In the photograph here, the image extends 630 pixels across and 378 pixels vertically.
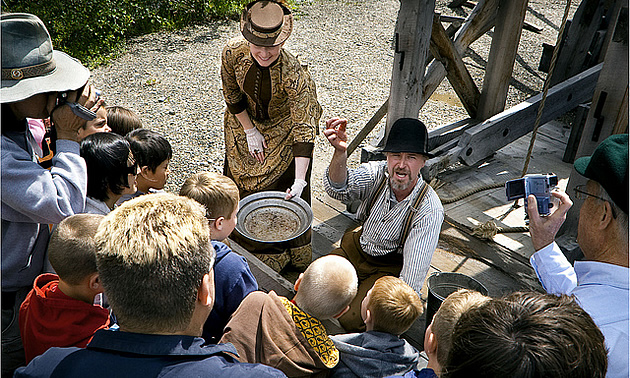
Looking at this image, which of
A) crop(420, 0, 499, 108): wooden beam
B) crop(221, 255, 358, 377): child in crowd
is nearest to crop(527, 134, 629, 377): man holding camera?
crop(221, 255, 358, 377): child in crowd

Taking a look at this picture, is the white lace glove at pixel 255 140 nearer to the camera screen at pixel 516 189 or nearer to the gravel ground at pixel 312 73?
the gravel ground at pixel 312 73

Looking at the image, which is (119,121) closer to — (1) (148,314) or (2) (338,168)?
(2) (338,168)

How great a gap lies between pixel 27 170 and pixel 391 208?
1.85m

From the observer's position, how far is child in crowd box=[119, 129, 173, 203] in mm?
2822

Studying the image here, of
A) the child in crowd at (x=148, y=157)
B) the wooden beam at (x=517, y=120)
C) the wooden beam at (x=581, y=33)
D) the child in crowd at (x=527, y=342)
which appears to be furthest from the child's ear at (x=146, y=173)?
the wooden beam at (x=581, y=33)

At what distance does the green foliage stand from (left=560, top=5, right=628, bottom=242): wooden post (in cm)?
672

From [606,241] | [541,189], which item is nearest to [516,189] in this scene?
[541,189]

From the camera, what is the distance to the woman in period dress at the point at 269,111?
312 centimetres

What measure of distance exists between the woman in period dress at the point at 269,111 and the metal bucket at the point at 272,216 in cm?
9

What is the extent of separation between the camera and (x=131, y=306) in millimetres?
1299

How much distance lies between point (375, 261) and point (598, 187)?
149 cm

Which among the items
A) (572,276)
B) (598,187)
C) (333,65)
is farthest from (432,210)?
(333,65)

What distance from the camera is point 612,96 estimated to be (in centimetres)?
332

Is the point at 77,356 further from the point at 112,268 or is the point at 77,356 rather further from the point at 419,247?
the point at 419,247
